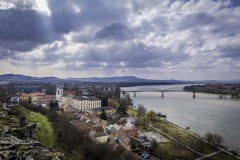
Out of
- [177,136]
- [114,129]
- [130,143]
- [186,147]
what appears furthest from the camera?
[114,129]

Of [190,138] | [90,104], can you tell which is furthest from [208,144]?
[90,104]

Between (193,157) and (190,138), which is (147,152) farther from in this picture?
(190,138)

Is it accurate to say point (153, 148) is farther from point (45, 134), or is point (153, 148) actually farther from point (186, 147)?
point (45, 134)

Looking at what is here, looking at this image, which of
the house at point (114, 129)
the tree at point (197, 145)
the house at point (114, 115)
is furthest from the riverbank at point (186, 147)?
the house at point (114, 115)

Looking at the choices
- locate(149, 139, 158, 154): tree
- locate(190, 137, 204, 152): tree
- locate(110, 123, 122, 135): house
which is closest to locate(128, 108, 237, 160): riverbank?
locate(190, 137, 204, 152): tree

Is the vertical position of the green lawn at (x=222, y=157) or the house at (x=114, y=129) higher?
the house at (x=114, y=129)

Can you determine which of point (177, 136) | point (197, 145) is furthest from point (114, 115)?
point (197, 145)

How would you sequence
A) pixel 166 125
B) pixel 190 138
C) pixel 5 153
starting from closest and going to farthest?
pixel 5 153 < pixel 190 138 < pixel 166 125

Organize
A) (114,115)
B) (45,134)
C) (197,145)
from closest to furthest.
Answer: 1. (45,134)
2. (197,145)
3. (114,115)

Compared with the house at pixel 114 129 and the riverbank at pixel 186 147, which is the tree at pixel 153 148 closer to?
the riverbank at pixel 186 147

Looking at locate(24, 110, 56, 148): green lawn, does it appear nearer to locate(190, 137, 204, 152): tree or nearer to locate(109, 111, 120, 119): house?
locate(190, 137, 204, 152): tree

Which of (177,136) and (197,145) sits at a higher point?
(197,145)
